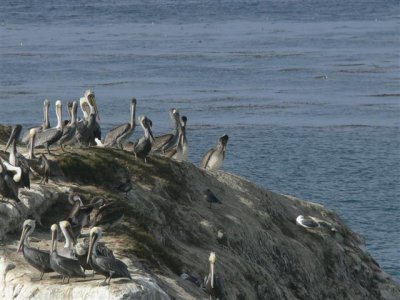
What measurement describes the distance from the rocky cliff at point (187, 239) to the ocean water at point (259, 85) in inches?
294

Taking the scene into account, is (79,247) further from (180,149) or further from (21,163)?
(180,149)

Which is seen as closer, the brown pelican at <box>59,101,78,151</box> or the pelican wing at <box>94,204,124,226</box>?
the pelican wing at <box>94,204,124,226</box>

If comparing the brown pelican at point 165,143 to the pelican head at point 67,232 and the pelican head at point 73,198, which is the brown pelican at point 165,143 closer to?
the pelican head at point 73,198

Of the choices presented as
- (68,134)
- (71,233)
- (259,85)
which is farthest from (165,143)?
(259,85)

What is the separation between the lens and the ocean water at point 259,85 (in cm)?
4934

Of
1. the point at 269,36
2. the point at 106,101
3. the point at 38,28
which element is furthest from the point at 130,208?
the point at 38,28

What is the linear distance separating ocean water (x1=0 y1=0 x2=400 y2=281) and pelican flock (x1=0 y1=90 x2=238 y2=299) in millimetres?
10519

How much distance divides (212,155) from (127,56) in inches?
2299

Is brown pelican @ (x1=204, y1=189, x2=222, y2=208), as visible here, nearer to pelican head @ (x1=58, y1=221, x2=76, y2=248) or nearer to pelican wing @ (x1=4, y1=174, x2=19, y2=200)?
pelican wing @ (x1=4, y1=174, x2=19, y2=200)

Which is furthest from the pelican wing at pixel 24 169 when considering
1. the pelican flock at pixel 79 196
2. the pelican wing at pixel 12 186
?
the pelican wing at pixel 12 186

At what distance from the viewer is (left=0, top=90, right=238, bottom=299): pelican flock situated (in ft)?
63.8

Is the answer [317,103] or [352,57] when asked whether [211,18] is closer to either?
[352,57]

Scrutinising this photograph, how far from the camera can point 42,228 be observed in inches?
904

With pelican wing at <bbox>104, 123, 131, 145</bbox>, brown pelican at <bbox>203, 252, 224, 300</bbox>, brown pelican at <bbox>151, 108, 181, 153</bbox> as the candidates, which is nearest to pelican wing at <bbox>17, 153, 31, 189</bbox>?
brown pelican at <bbox>203, 252, 224, 300</bbox>
